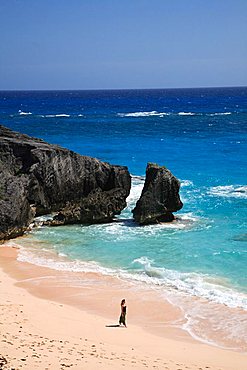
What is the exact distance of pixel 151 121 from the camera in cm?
10094

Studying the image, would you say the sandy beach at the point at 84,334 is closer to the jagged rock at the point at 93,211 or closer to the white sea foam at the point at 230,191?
the jagged rock at the point at 93,211

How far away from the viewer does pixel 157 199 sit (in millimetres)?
32031

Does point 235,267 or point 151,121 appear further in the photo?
point 151,121

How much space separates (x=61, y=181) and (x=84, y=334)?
59.6ft

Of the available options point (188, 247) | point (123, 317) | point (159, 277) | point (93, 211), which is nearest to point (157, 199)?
point (93, 211)

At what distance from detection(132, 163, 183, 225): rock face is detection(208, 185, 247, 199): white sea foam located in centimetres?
832

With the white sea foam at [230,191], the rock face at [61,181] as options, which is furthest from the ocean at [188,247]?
the rock face at [61,181]

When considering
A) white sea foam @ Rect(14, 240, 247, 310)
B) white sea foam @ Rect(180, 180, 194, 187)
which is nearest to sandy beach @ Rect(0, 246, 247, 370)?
white sea foam @ Rect(14, 240, 247, 310)

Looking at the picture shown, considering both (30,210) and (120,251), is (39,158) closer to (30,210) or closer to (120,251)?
(30,210)

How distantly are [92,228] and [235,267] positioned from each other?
10014 millimetres

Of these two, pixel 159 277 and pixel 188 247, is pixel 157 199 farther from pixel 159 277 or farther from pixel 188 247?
pixel 159 277

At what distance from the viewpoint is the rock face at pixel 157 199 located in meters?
31.9

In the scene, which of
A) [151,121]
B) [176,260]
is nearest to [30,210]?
[176,260]

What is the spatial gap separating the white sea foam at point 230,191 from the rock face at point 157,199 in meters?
8.32
